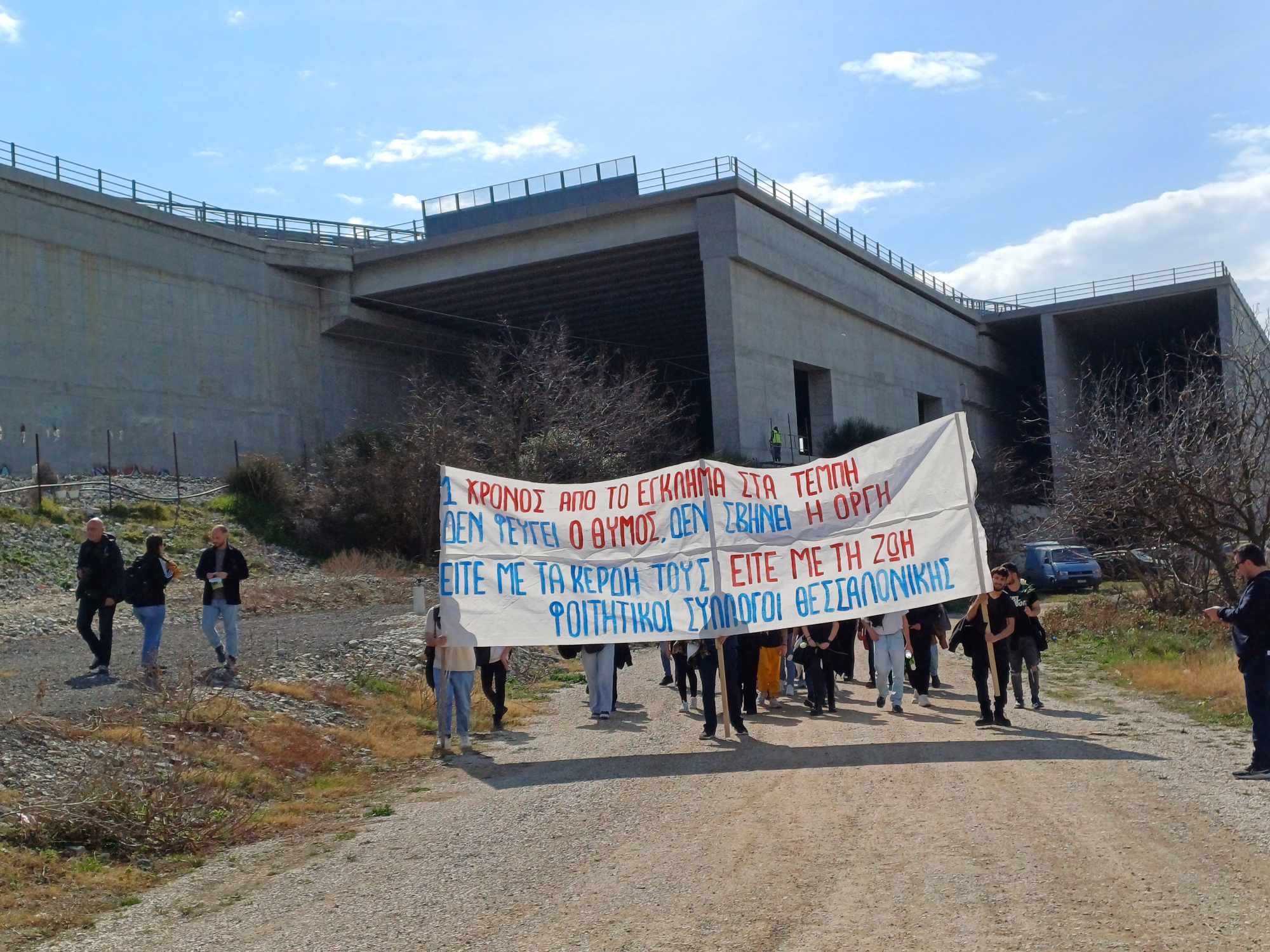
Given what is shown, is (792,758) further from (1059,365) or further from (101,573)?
(1059,365)

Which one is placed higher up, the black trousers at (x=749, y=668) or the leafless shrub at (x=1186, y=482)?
the leafless shrub at (x=1186, y=482)

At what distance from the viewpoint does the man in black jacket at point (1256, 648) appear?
9.47 m

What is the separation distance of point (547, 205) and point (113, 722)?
138ft

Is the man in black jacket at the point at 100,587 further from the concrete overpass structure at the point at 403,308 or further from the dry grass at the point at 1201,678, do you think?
the concrete overpass structure at the point at 403,308

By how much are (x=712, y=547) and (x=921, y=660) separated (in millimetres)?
4281

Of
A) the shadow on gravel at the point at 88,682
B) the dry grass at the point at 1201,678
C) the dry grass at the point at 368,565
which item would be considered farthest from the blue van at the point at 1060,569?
the shadow on gravel at the point at 88,682

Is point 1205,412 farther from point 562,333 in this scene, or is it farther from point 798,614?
point 562,333

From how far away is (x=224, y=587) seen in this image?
14.3 m

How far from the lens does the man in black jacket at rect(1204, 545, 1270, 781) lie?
31.1 feet

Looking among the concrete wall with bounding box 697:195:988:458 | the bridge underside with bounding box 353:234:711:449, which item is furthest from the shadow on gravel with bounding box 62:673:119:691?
the bridge underside with bounding box 353:234:711:449

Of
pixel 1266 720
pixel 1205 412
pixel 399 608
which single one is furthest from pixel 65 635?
pixel 1205 412

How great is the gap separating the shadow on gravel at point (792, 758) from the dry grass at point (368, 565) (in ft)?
76.3

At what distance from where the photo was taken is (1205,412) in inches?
935

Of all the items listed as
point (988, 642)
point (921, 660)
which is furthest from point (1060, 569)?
point (988, 642)
